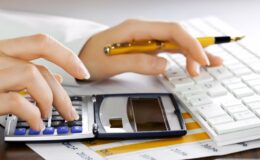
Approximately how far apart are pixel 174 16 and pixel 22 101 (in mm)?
526

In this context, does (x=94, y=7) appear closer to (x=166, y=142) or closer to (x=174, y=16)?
(x=174, y=16)

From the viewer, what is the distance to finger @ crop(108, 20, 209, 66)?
0.81m

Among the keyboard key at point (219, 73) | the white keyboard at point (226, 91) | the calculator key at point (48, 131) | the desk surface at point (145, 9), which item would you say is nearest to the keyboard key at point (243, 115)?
the white keyboard at point (226, 91)

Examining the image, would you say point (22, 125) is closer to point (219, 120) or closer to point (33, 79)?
point (33, 79)

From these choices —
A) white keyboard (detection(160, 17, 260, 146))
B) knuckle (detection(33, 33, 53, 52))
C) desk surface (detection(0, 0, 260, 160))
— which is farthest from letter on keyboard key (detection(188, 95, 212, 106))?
desk surface (detection(0, 0, 260, 160))

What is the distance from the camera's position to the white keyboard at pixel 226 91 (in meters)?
0.64

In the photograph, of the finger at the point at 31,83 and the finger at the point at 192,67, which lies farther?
the finger at the point at 192,67

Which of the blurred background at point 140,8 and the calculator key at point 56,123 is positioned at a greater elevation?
the blurred background at point 140,8

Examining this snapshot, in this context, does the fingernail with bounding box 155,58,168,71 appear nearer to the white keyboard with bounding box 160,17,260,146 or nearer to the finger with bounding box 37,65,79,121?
the white keyboard with bounding box 160,17,260,146

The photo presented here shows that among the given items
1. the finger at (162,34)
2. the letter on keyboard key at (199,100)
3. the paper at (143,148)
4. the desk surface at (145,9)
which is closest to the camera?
the paper at (143,148)

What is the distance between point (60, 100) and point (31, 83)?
43mm

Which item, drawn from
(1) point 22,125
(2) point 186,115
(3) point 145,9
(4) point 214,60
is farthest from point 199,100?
(3) point 145,9

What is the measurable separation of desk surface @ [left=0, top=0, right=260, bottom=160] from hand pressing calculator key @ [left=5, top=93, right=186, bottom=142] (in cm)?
37

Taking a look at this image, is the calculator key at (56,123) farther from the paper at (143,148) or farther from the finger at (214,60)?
the finger at (214,60)
